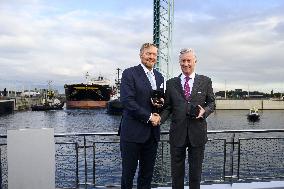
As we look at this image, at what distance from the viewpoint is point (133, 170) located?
5.07 metres

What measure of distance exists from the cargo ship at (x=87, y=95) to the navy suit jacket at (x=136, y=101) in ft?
271

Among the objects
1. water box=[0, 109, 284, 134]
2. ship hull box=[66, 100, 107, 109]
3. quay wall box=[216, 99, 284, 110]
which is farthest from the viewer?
quay wall box=[216, 99, 284, 110]

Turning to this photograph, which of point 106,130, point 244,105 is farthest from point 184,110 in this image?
point 244,105

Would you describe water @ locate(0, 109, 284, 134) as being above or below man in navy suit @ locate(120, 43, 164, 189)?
below

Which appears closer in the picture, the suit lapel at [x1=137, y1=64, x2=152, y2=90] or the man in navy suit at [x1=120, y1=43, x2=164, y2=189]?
the man in navy suit at [x1=120, y1=43, x2=164, y2=189]

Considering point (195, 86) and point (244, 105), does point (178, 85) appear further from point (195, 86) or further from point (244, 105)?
point (244, 105)

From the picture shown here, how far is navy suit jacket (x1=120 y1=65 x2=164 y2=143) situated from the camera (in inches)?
189

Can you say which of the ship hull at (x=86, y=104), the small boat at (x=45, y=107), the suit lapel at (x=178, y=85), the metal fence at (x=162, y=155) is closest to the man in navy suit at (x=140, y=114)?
the suit lapel at (x=178, y=85)

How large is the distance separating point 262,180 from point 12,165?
12.9ft

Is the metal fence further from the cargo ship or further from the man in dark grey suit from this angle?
the cargo ship

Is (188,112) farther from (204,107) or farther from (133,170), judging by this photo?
(133,170)

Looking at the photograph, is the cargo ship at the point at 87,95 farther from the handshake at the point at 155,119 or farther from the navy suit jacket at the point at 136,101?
the handshake at the point at 155,119

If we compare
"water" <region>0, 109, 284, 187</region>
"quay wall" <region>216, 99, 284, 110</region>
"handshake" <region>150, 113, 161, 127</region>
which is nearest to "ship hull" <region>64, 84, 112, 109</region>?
"water" <region>0, 109, 284, 187</region>

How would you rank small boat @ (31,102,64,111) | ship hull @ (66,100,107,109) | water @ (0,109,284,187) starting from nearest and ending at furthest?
water @ (0,109,284,187)
ship hull @ (66,100,107,109)
small boat @ (31,102,64,111)
